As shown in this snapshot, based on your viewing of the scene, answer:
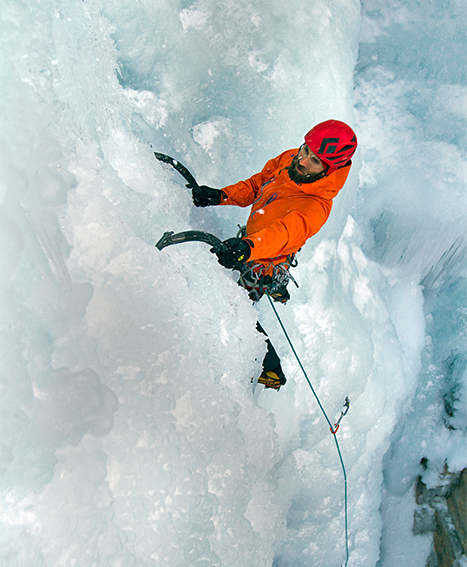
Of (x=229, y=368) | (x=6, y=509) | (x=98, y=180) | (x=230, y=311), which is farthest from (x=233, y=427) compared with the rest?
(x=98, y=180)

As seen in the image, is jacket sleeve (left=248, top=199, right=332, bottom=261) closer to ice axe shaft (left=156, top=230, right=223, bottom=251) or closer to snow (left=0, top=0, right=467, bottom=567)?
ice axe shaft (left=156, top=230, right=223, bottom=251)

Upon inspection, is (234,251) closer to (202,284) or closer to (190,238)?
(190,238)

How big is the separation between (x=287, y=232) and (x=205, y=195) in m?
0.51

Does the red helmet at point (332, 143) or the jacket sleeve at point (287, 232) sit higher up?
the red helmet at point (332, 143)

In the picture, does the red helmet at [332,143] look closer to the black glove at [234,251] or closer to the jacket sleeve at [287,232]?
the jacket sleeve at [287,232]

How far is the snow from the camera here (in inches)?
39.2

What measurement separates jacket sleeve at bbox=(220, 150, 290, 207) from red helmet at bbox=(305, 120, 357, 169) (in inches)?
11.7

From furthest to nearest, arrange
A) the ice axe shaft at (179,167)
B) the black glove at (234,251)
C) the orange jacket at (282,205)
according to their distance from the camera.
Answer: the ice axe shaft at (179,167) < the orange jacket at (282,205) < the black glove at (234,251)

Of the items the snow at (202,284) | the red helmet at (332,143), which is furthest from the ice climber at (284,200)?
the snow at (202,284)

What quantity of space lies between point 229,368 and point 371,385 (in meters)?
1.75

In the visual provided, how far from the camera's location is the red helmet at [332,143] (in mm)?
1370

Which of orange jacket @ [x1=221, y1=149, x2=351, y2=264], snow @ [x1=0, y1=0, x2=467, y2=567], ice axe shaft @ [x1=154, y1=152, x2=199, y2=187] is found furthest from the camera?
ice axe shaft @ [x1=154, y1=152, x2=199, y2=187]

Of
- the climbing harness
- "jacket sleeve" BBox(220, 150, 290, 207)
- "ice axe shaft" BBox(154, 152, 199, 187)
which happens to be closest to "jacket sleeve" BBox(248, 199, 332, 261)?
the climbing harness

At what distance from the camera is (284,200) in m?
1.47
